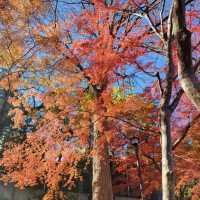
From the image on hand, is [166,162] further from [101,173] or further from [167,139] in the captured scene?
[101,173]

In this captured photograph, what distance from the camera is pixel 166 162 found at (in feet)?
24.6

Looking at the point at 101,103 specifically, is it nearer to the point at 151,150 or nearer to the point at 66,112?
the point at 66,112

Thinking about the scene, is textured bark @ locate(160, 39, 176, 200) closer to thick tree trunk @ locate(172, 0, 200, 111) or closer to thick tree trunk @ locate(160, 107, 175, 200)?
thick tree trunk @ locate(160, 107, 175, 200)

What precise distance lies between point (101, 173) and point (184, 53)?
26.6ft

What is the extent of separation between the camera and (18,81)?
13422 millimetres

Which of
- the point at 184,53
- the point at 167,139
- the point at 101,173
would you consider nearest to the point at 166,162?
the point at 167,139

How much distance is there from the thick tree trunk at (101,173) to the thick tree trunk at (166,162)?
4640 mm

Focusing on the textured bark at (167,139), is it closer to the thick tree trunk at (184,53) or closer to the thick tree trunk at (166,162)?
the thick tree trunk at (166,162)

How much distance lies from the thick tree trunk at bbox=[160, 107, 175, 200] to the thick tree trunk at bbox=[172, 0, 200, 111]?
2428mm

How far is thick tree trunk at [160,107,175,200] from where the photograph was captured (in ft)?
24.1

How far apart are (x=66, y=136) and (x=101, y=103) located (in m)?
2.12

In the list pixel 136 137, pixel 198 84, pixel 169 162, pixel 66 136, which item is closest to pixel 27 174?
pixel 66 136

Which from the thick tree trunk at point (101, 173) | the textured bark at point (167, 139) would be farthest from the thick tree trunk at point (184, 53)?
the thick tree trunk at point (101, 173)

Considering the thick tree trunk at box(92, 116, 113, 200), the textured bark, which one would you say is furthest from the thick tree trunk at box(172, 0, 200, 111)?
the thick tree trunk at box(92, 116, 113, 200)
